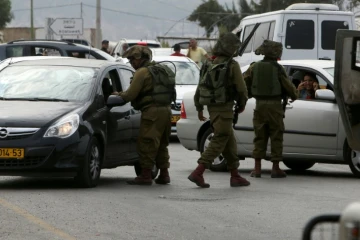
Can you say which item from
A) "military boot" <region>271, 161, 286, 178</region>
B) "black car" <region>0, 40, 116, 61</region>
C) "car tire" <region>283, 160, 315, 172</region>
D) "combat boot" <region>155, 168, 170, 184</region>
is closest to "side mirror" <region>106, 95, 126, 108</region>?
"combat boot" <region>155, 168, 170, 184</region>

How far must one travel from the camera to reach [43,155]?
11758 millimetres

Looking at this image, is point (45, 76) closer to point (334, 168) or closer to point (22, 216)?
point (22, 216)

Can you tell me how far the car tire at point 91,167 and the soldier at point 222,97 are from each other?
100 centimetres

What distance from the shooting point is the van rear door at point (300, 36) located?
79.5 feet

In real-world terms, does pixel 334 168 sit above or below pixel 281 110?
below

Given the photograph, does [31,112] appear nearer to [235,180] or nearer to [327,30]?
[235,180]

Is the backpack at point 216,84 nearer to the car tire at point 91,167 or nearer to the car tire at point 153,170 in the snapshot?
the car tire at point 91,167

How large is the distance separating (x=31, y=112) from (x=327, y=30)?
→ 44.1 ft

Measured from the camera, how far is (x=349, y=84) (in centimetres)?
815

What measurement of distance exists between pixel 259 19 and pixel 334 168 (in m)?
8.94

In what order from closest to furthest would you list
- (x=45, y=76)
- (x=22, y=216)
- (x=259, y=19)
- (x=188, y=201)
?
(x=22, y=216)
(x=188, y=201)
(x=45, y=76)
(x=259, y=19)

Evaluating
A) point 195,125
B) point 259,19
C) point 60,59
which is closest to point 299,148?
point 195,125

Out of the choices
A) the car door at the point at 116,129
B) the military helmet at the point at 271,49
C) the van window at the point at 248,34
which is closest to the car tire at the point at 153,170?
the car door at the point at 116,129

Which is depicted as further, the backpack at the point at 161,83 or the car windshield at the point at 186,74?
the car windshield at the point at 186,74
